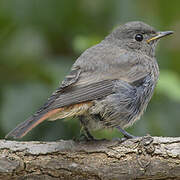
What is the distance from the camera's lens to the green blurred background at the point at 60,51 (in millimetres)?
5777

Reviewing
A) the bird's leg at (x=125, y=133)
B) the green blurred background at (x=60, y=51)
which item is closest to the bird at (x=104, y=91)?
the bird's leg at (x=125, y=133)

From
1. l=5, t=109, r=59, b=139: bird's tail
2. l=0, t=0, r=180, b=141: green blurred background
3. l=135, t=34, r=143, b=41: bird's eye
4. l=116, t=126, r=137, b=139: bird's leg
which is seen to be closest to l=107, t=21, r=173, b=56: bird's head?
l=135, t=34, r=143, b=41: bird's eye

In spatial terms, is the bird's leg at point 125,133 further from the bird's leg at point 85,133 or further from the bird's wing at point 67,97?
the bird's wing at point 67,97

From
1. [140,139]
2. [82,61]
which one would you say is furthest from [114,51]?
[140,139]

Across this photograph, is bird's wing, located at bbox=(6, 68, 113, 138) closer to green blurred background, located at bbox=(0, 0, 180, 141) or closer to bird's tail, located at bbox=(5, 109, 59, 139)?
bird's tail, located at bbox=(5, 109, 59, 139)

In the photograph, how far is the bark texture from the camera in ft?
15.7

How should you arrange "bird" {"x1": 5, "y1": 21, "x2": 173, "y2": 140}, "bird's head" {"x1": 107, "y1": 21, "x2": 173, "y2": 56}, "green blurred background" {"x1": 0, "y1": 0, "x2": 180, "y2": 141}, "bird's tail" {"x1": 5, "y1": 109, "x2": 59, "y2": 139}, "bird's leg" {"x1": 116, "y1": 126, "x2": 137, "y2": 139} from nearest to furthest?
"bird's tail" {"x1": 5, "y1": 109, "x2": 59, "y2": 139} → "bird" {"x1": 5, "y1": 21, "x2": 173, "y2": 140} → "bird's leg" {"x1": 116, "y1": 126, "x2": 137, "y2": 139} → "green blurred background" {"x1": 0, "y1": 0, "x2": 180, "y2": 141} → "bird's head" {"x1": 107, "y1": 21, "x2": 173, "y2": 56}

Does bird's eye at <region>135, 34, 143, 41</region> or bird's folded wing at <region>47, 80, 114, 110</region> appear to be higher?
bird's eye at <region>135, 34, 143, 41</region>

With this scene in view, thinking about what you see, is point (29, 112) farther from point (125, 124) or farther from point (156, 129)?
point (156, 129)

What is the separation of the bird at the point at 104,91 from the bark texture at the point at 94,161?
1.05 ft

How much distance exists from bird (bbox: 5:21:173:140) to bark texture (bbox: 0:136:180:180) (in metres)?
0.32

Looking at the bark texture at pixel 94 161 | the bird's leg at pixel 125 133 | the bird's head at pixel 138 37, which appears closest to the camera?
the bark texture at pixel 94 161

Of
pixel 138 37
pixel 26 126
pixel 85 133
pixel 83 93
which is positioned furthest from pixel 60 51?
pixel 26 126

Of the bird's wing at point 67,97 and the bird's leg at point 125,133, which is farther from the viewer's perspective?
the bird's leg at point 125,133
